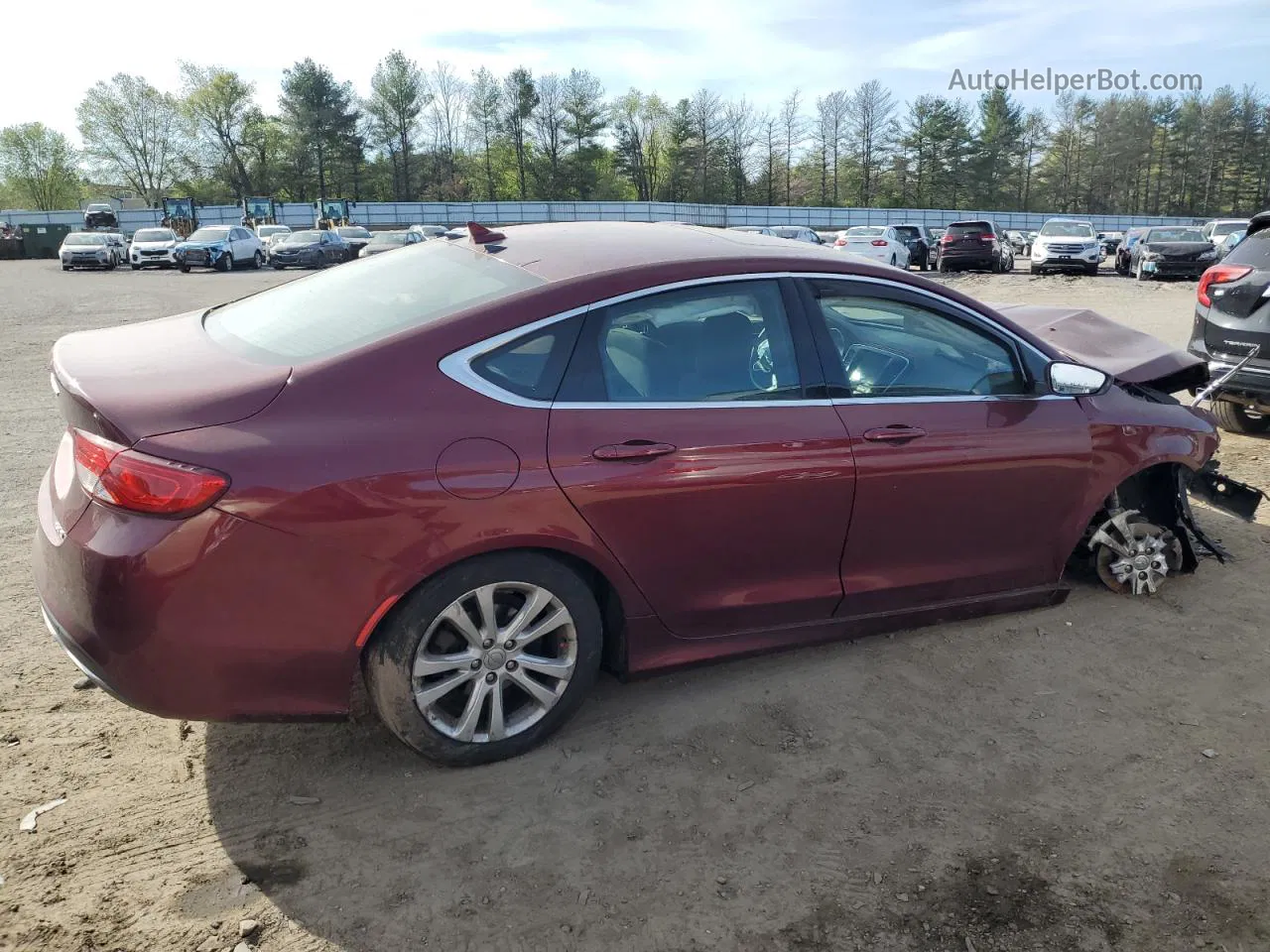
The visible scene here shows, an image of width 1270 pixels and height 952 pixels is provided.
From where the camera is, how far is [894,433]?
357 cm

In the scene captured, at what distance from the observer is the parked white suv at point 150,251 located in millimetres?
35688

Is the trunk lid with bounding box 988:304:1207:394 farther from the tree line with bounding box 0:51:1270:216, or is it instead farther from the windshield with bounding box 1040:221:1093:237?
the tree line with bounding box 0:51:1270:216

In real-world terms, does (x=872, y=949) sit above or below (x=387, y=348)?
below

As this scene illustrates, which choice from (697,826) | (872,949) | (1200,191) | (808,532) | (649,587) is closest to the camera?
(872,949)

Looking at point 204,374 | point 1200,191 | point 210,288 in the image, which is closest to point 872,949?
point 204,374

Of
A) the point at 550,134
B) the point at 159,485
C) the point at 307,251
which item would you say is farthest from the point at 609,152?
the point at 159,485

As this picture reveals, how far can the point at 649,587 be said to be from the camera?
3234 mm

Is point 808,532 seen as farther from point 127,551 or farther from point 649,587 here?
point 127,551

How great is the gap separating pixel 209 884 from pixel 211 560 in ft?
2.89

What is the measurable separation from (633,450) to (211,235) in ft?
118

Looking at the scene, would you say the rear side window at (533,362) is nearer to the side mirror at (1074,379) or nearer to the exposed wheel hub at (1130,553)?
the side mirror at (1074,379)

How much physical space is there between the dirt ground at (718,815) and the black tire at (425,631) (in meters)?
0.10

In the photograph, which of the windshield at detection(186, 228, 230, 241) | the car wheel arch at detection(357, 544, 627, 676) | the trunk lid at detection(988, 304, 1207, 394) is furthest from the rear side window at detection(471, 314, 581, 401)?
the windshield at detection(186, 228, 230, 241)

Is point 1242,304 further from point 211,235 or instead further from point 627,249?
point 211,235
